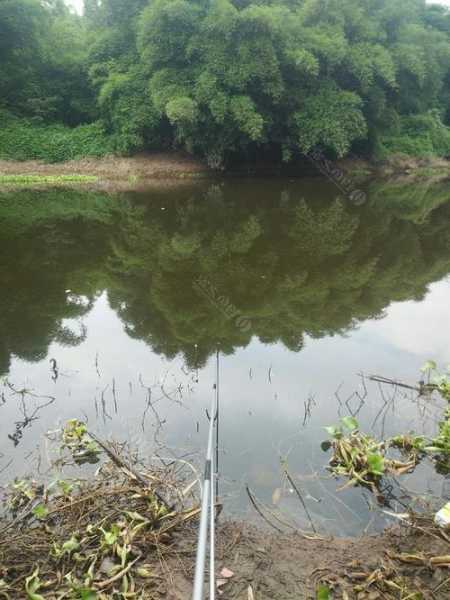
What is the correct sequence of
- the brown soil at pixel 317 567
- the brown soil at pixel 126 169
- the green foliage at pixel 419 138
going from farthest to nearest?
1. the green foliage at pixel 419 138
2. the brown soil at pixel 126 169
3. the brown soil at pixel 317 567

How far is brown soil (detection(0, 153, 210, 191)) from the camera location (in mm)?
22189

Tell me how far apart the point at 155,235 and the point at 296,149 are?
1682 cm

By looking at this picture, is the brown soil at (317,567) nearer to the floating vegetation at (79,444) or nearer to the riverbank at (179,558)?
the riverbank at (179,558)

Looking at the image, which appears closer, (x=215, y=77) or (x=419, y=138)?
(x=215, y=77)

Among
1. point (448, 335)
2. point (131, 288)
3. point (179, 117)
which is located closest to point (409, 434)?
point (448, 335)

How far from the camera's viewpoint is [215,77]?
68.0 ft

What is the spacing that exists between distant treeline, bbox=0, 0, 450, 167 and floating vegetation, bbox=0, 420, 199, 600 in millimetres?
19200

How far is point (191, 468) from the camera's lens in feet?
11.6

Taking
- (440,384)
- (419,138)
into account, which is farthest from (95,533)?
(419,138)

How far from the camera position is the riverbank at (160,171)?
20.7m

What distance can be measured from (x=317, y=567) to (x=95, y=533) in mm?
1330

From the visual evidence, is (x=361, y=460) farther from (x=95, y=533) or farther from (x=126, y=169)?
(x=126, y=169)

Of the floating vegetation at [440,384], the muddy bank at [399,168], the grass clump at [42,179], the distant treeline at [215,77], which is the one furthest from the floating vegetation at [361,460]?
the muddy bank at [399,168]

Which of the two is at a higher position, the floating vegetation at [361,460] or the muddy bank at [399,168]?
the muddy bank at [399,168]
